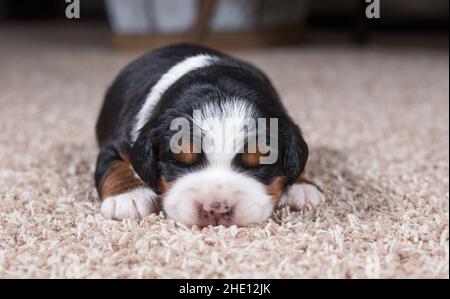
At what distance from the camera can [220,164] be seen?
2098 millimetres

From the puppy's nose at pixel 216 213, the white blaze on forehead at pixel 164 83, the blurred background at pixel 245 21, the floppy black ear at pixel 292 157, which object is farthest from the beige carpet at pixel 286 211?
the blurred background at pixel 245 21

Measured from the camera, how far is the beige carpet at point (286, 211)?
1.81 meters

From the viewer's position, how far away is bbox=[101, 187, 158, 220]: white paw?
7.36 ft

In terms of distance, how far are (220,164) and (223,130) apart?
4.4 inches

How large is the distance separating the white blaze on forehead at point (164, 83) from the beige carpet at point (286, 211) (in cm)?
35

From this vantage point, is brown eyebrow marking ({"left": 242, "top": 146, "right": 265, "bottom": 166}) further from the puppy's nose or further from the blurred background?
the blurred background

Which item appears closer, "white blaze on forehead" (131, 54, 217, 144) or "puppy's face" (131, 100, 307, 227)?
"puppy's face" (131, 100, 307, 227)

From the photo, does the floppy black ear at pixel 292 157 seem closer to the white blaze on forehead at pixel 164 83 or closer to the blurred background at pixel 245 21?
the white blaze on forehead at pixel 164 83

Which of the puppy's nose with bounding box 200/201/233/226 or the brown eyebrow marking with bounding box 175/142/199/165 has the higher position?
the brown eyebrow marking with bounding box 175/142/199/165

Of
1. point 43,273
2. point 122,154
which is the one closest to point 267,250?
point 43,273

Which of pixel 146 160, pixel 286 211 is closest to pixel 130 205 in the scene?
pixel 146 160

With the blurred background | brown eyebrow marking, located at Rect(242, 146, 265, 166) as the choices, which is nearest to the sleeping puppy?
brown eyebrow marking, located at Rect(242, 146, 265, 166)

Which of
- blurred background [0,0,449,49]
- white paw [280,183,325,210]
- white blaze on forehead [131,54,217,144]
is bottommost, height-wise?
white paw [280,183,325,210]

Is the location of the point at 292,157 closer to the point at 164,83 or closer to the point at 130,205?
the point at 130,205
